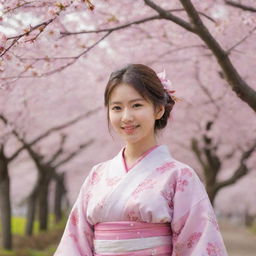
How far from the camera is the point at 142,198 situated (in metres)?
3.03

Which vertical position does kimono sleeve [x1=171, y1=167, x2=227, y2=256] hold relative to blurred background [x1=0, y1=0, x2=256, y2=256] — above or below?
below

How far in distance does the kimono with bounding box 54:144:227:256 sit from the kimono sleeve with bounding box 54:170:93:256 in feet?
0.14

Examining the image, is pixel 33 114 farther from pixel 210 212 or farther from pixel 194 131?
pixel 210 212

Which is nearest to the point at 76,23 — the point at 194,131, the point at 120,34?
the point at 120,34

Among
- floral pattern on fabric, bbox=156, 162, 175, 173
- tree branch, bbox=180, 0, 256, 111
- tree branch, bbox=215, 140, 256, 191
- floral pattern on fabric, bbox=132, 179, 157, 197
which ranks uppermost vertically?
tree branch, bbox=180, 0, 256, 111

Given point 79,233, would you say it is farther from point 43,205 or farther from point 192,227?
point 43,205

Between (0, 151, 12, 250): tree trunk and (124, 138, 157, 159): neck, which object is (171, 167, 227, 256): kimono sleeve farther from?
(0, 151, 12, 250): tree trunk

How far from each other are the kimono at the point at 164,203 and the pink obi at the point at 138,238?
0.02m

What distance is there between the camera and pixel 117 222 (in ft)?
10.0

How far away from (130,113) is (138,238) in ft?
2.30

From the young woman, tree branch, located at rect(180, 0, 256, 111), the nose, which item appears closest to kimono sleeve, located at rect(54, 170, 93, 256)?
the young woman

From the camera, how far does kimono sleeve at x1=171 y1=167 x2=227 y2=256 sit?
3043 mm

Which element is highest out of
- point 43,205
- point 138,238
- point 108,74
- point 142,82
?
point 108,74

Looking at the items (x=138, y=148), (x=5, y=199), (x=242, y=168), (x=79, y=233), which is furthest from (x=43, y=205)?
(x=138, y=148)
